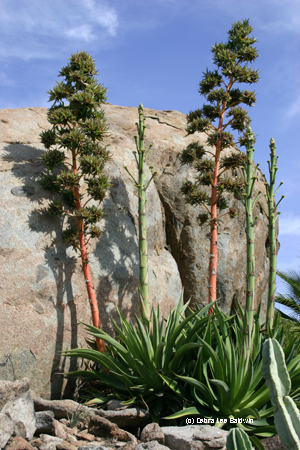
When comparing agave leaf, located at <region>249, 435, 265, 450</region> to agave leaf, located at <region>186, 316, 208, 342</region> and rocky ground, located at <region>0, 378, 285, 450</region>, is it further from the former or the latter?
agave leaf, located at <region>186, 316, 208, 342</region>

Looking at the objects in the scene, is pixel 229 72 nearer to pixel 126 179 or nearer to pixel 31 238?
pixel 126 179

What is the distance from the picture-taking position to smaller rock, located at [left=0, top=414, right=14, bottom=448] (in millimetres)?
3637

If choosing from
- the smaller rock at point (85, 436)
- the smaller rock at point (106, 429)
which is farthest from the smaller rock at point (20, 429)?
the smaller rock at point (106, 429)

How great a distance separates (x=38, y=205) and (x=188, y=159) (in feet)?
10.1

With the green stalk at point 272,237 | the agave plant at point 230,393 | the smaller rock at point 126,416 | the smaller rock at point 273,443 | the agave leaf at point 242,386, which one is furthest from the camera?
the green stalk at point 272,237

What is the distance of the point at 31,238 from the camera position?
643cm

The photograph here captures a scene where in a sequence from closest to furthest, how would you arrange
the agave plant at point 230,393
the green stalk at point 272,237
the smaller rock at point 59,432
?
the smaller rock at point 59,432
the agave plant at point 230,393
the green stalk at point 272,237

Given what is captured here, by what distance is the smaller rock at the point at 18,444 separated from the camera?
143 inches

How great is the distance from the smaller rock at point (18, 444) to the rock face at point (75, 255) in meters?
1.98

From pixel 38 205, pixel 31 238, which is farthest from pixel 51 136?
pixel 31 238

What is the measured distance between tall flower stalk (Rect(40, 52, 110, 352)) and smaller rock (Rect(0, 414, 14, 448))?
2414 mm

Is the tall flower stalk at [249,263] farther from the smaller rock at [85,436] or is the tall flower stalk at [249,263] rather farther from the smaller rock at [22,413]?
the smaller rock at [22,413]

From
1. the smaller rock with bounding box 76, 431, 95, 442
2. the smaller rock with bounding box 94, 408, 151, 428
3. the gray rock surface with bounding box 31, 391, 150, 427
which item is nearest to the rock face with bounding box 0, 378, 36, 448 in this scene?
the smaller rock with bounding box 76, 431, 95, 442

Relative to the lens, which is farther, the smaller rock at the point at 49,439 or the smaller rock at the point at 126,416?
the smaller rock at the point at 126,416
